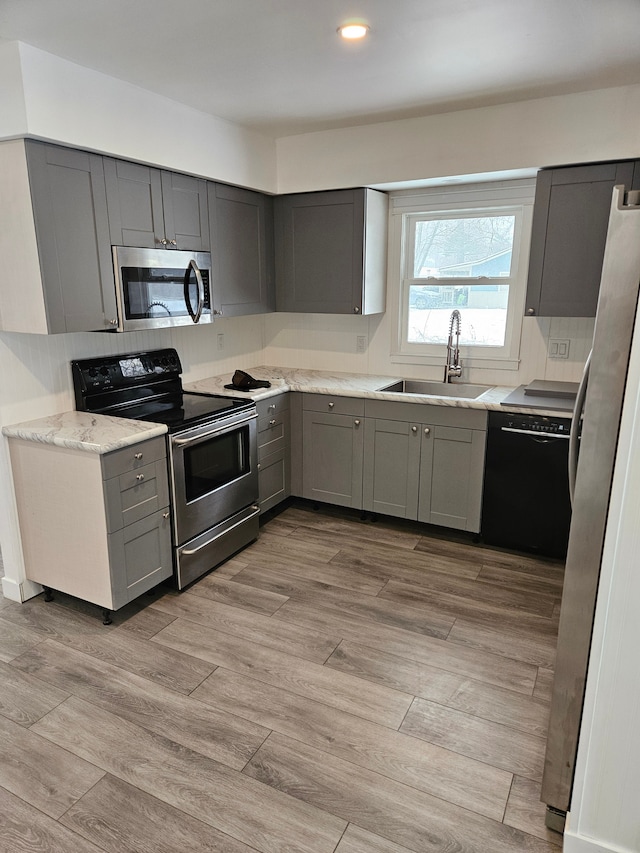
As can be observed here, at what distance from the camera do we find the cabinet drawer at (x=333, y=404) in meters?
3.62

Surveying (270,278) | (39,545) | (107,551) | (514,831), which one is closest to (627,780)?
(514,831)

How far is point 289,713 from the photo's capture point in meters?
2.15

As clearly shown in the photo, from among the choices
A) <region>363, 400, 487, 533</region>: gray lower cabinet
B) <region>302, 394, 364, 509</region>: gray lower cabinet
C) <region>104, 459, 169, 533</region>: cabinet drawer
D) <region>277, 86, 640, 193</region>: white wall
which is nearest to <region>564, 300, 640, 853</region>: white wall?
<region>363, 400, 487, 533</region>: gray lower cabinet

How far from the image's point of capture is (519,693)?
2.25 metres

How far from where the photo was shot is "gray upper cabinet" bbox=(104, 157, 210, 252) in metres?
2.75

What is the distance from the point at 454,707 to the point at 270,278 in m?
2.94

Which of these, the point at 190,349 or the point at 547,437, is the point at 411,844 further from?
the point at 190,349

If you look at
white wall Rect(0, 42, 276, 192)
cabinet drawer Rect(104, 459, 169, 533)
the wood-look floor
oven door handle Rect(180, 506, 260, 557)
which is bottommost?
the wood-look floor

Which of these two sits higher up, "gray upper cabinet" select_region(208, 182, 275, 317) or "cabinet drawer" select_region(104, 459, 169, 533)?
"gray upper cabinet" select_region(208, 182, 275, 317)

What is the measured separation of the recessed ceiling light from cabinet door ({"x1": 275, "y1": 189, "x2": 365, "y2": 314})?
4.70 feet

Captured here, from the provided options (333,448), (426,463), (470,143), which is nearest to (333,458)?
(333,448)

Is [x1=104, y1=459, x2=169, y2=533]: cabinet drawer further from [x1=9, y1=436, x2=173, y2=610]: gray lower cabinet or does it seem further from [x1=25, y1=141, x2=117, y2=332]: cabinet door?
[x1=25, y1=141, x2=117, y2=332]: cabinet door

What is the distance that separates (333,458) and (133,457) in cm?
152

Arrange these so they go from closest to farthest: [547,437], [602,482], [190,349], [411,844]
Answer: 1. [602,482]
2. [411,844]
3. [547,437]
4. [190,349]
